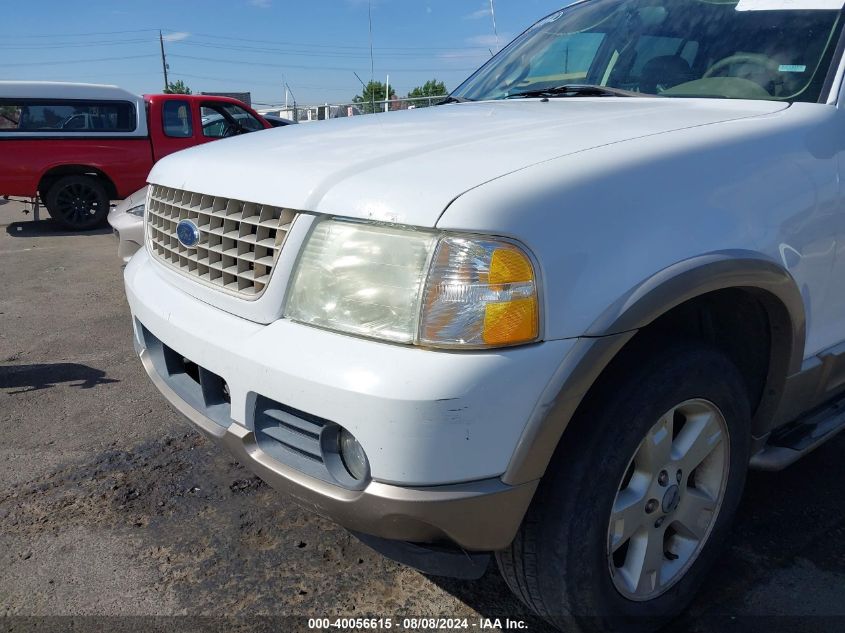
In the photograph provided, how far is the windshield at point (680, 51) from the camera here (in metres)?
2.48

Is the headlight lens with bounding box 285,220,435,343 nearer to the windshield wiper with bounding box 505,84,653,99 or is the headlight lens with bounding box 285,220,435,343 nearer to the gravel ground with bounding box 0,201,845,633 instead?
the gravel ground with bounding box 0,201,845,633

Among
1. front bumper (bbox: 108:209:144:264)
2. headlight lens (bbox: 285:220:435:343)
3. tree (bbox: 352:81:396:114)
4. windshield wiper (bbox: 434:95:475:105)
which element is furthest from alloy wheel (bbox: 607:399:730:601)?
tree (bbox: 352:81:396:114)

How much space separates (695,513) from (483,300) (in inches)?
42.2

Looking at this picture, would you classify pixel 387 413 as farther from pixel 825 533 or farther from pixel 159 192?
pixel 825 533

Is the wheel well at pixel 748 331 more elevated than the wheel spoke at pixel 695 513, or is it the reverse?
the wheel well at pixel 748 331

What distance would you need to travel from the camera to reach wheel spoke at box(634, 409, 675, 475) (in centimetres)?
184

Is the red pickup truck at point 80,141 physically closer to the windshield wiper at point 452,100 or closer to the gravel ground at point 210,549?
the gravel ground at point 210,549

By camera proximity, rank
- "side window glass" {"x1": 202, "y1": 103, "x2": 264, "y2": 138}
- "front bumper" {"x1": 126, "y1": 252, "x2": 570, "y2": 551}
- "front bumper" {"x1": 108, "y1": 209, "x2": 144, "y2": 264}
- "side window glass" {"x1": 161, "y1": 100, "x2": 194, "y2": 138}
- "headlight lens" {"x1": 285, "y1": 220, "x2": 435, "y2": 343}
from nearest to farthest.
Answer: "front bumper" {"x1": 126, "y1": 252, "x2": 570, "y2": 551} → "headlight lens" {"x1": 285, "y1": 220, "x2": 435, "y2": 343} → "front bumper" {"x1": 108, "y1": 209, "x2": 144, "y2": 264} → "side window glass" {"x1": 161, "y1": 100, "x2": 194, "y2": 138} → "side window glass" {"x1": 202, "y1": 103, "x2": 264, "y2": 138}

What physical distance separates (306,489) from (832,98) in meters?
2.10

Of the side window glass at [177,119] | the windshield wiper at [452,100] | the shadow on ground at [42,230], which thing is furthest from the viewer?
the side window glass at [177,119]

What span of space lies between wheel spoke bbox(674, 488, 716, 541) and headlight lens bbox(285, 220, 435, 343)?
1064mm

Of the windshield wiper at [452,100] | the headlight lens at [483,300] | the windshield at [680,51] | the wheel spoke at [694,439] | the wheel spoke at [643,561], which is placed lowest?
the wheel spoke at [643,561]

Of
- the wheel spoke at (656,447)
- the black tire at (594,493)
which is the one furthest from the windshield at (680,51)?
the wheel spoke at (656,447)

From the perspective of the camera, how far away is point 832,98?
2.34 metres
